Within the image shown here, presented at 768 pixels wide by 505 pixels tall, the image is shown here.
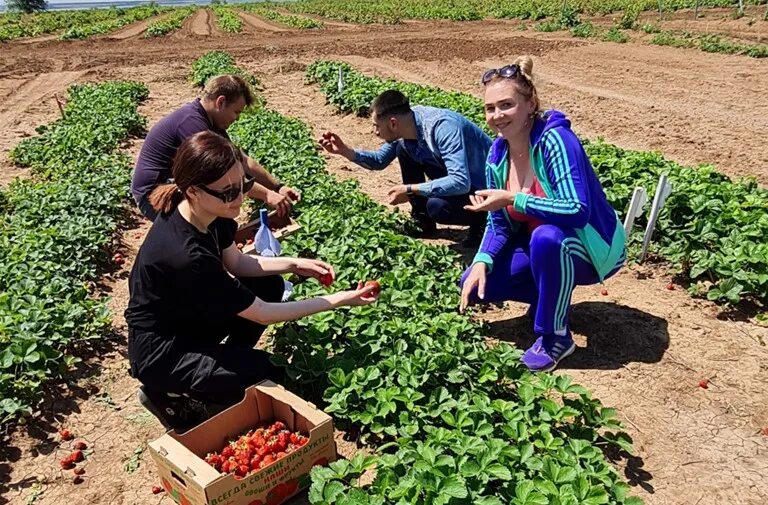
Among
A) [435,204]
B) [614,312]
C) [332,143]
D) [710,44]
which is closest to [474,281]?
[614,312]

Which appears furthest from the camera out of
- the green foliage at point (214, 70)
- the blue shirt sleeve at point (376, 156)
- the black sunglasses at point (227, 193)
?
the green foliage at point (214, 70)

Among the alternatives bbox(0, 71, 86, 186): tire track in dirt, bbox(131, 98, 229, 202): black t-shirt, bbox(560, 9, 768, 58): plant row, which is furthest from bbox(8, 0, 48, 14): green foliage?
bbox(131, 98, 229, 202): black t-shirt

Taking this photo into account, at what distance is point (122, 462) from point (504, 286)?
97.5 inches

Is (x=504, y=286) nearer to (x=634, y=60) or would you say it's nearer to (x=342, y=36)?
(x=634, y=60)

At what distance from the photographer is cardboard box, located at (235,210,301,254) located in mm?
4930

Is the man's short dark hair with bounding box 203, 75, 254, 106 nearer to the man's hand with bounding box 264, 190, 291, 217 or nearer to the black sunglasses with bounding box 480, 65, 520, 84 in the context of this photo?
the man's hand with bounding box 264, 190, 291, 217

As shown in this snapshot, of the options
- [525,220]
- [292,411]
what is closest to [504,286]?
[525,220]

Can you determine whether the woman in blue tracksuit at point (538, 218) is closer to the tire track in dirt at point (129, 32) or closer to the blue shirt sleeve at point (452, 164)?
the blue shirt sleeve at point (452, 164)

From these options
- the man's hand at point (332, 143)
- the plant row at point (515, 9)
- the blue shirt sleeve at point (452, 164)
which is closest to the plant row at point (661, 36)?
the plant row at point (515, 9)

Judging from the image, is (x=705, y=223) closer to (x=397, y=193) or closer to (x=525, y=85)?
(x=525, y=85)

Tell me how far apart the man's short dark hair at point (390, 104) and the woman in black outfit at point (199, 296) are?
1.91 m

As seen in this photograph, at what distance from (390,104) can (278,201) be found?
3.84ft

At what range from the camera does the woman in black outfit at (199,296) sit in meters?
2.76

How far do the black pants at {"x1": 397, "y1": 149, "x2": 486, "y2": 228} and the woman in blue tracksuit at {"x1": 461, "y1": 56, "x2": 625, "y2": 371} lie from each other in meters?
1.21
